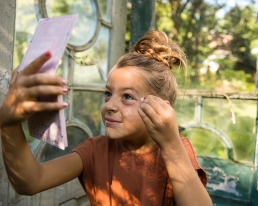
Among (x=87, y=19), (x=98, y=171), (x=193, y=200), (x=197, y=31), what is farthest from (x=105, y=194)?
(x=197, y=31)

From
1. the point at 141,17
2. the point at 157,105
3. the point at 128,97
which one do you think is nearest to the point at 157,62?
the point at 128,97

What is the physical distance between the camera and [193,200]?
112 centimetres

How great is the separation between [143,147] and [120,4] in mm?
1443

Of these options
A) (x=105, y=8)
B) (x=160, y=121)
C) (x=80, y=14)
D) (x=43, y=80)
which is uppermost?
(x=105, y=8)

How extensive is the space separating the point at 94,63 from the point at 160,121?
4.30ft

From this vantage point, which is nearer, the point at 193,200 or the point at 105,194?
the point at 193,200

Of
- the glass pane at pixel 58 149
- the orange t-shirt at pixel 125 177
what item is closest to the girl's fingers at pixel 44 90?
the orange t-shirt at pixel 125 177

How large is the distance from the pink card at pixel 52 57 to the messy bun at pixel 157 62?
54 cm

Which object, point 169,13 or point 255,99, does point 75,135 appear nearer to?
point 255,99

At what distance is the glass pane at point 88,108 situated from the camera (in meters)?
2.16

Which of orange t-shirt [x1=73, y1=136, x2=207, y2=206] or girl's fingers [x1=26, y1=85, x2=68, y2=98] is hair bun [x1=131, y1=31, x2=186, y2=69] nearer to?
orange t-shirt [x1=73, y1=136, x2=207, y2=206]

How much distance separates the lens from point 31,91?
2.65 ft

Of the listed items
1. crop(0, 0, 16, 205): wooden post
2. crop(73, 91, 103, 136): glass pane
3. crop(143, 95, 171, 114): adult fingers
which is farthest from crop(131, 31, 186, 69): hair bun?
crop(73, 91, 103, 136): glass pane

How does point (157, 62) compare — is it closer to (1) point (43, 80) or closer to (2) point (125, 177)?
(2) point (125, 177)
